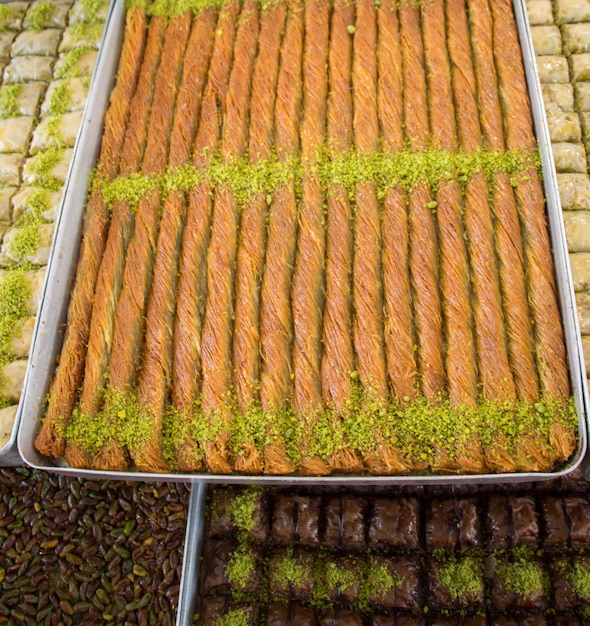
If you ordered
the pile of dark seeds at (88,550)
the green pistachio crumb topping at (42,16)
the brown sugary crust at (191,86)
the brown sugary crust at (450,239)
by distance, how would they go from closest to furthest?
A: the brown sugary crust at (450,239), the pile of dark seeds at (88,550), the brown sugary crust at (191,86), the green pistachio crumb topping at (42,16)

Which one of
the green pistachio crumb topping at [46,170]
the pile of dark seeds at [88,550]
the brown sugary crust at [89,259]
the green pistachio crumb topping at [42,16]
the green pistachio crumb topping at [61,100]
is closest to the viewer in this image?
the brown sugary crust at [89,259]

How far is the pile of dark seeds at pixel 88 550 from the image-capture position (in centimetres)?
308

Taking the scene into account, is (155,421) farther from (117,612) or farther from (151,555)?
(117,612)

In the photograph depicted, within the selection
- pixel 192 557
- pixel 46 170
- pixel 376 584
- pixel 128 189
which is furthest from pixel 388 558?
pixel 46 170

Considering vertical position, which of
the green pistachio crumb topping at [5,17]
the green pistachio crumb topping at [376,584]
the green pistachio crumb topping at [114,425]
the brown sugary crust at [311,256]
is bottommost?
the green pistachio crumb topping at [376,584]

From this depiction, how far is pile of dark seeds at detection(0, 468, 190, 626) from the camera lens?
10.1 feet

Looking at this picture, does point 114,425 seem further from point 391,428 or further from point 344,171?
point 344,171

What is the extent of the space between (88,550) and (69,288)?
4.76ft

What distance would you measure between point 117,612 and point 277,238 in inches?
85.9

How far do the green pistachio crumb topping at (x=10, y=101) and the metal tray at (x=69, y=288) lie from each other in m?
0.80

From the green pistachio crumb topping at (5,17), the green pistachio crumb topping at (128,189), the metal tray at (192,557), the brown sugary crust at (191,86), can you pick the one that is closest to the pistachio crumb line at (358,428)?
the metal tray at (192,557)

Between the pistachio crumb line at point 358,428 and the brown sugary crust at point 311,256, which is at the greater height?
the brown sugary crust at point 311,256

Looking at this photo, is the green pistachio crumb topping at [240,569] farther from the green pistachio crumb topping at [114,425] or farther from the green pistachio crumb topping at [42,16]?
the green pistachio crumb topping at [42,16]

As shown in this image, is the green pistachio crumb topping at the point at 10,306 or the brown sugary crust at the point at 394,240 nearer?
the brown sugary crust at the point at 394,240
